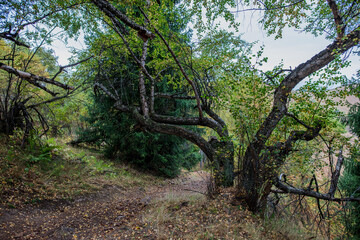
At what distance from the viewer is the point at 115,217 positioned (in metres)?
4.28

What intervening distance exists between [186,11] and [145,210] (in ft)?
18.5

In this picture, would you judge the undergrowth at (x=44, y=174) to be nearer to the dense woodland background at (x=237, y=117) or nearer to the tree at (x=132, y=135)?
the dense woodland background at (x=237, y=117)

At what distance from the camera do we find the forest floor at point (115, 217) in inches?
127

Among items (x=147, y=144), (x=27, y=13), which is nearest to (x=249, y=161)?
(x=147, y=144)

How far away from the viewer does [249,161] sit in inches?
166

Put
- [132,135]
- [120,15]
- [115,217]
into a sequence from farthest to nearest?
[132,135]
[115,217]
[120,15]

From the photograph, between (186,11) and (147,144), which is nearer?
(186,11)

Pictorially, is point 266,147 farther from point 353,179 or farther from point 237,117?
point 353,179

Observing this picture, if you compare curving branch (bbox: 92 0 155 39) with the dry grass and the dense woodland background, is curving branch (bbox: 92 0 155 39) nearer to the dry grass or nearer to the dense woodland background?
the dense woodland background

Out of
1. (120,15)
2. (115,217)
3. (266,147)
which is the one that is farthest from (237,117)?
(115,217)

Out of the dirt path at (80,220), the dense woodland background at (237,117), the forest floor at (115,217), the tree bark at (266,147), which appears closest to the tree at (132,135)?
the dense woodland background at (237,117)

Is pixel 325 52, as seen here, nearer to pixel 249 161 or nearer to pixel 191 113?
pixel 249 161

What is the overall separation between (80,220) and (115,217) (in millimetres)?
732

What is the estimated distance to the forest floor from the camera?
10.6 feet
